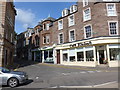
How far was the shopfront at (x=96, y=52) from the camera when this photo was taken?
19.5 meters

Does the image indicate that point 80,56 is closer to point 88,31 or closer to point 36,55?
point 88,31

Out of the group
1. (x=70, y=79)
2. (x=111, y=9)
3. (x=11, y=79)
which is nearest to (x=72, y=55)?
(x=111, y=9)

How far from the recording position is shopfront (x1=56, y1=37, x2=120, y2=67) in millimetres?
19539

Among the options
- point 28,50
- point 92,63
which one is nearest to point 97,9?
point 92,63

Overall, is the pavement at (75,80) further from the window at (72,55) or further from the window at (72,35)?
the window at (72,35)

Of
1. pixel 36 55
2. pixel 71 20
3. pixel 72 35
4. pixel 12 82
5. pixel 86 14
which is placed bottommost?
pixel 12 82

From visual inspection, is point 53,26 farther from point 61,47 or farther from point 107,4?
point 107,4

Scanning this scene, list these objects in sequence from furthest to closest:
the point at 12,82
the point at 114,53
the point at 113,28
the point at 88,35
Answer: the point at 88,35, the point at 113,28, the point at 114,53, the point at 12,82

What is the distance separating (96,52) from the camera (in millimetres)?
20812

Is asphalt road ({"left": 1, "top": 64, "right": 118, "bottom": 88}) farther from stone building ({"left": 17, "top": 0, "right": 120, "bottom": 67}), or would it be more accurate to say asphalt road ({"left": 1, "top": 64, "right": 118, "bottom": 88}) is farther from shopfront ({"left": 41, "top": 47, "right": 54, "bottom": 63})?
shopfront ({"left": 41, "top": 47, "right": 54, "bottom": 63})

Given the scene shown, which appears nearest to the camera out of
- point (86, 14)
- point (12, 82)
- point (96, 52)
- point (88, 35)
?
point (12, 82)

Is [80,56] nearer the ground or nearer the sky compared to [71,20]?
nearer the ground

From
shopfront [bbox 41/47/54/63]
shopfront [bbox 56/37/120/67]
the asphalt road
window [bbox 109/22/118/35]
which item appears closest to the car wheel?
the asphalt road

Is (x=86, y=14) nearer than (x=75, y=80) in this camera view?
No
